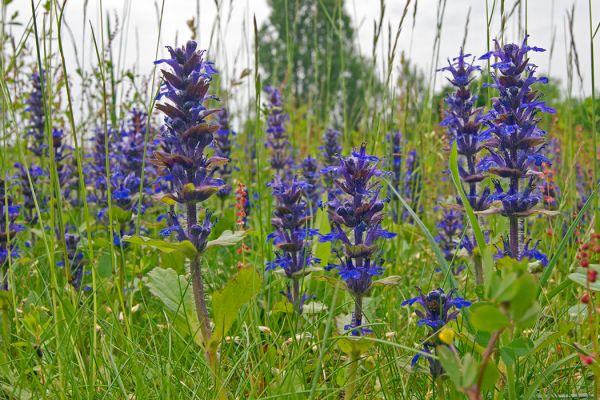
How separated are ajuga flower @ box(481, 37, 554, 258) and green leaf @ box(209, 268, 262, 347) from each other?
86cm

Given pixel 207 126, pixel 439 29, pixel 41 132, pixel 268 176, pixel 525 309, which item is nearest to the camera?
pixel 525 309

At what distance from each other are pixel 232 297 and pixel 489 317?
98 cm

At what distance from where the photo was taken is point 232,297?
1704 millimetres

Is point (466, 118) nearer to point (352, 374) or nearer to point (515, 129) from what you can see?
point (515, 129)

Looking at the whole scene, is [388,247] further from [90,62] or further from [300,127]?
[300,127]

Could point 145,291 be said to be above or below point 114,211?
below

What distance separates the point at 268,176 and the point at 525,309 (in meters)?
4.84


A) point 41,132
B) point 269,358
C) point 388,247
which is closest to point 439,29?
point 388,247

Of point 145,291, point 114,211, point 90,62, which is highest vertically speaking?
point 90,62

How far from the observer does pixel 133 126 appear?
3.51 metres

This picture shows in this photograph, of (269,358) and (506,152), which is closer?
(269,358)

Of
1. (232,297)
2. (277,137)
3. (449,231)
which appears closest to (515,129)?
(232,297)

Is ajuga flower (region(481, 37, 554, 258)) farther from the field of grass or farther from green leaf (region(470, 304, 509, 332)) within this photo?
green leaf (region(470, 304, 509, 332))

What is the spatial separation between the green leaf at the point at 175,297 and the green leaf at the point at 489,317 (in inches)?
40.5
